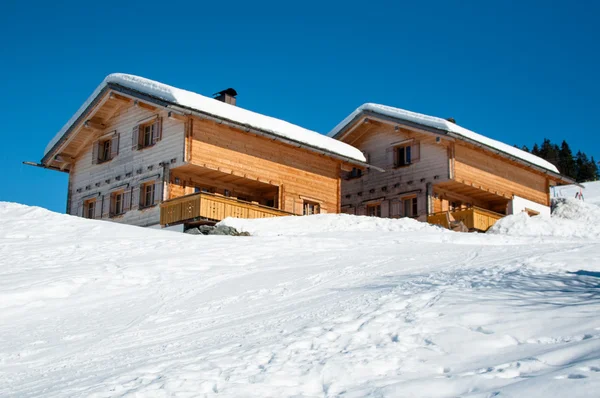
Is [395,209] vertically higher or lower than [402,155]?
lower

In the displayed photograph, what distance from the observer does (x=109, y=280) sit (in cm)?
1262

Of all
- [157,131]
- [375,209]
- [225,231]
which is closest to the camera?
[225,231]

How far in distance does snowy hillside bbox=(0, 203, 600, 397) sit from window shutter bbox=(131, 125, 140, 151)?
1116 centimetres

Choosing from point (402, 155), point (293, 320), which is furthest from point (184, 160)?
point (293, 320)

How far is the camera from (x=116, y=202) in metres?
28.4

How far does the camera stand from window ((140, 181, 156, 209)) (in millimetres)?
26516

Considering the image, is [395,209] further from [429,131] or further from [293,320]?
[293,320]

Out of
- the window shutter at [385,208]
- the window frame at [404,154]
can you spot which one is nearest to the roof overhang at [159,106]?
the window frame at [404,154]

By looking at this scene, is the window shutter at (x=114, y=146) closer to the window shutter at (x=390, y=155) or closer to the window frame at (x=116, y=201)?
the window frame at (x=116, y=201)

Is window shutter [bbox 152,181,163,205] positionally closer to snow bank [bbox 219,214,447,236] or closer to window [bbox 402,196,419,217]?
snow bank [bbox 219,214,447,236]

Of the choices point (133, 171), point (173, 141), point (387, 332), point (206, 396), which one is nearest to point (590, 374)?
point (387, 332)

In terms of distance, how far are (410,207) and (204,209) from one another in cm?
1178

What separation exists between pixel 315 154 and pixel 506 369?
2389cm

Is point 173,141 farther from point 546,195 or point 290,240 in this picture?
point 546,195
